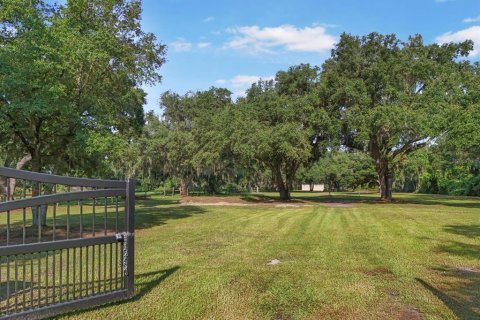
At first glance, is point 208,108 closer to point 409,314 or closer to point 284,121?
point 284,121

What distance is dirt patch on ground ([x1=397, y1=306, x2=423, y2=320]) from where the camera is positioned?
4.92 m

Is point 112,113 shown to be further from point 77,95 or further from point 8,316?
point 8,316

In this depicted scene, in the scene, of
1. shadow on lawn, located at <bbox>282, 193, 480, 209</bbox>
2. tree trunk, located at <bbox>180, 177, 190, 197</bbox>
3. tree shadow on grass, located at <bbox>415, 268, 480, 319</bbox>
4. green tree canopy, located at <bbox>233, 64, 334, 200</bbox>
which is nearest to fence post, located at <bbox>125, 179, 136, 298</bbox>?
tree shadow on grass, located at <bbox>415, 268, 480, 319</bbox>

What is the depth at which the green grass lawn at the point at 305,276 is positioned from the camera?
517 centimetres

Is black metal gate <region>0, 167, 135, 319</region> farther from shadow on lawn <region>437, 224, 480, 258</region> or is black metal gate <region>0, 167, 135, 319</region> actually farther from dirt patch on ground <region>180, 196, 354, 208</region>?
dirt patch on ground <region>180, 196, 354, 208</region>

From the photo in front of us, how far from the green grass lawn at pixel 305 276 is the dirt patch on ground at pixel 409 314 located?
12mm

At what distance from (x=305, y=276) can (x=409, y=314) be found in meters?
2.09

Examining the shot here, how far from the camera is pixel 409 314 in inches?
199

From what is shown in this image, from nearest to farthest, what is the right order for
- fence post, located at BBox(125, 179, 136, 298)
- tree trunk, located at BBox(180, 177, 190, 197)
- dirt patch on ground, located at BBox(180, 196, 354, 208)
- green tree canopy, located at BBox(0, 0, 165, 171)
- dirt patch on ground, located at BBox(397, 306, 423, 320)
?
dirt patch on ground, located at BBox(397, 306, 423, 320) < fence post, located at BBox(125, 179, 136, 298) < green tree canopy, located at BBox(0, 0, 165, 171) < dirt patch on ground, located at BBox(180, 196, 354, 208) < tree trunk, located at BBox(180, 177, 190, 197)

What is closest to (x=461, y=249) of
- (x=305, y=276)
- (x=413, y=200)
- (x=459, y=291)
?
(x=459, y=291)

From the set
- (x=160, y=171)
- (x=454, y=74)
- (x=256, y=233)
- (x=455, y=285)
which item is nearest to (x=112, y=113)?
(x=256, y=233)

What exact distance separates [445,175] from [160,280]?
63.1 metres

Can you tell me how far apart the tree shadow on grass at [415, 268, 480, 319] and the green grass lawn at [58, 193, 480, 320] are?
1 centimetres

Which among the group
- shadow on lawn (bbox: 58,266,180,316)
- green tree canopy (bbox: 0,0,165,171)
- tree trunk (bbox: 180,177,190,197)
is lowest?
shadow on lawn (bbox: 58,266,180,316)
